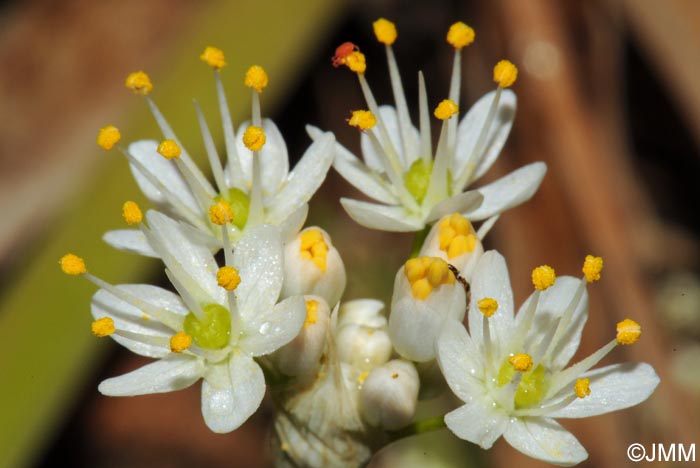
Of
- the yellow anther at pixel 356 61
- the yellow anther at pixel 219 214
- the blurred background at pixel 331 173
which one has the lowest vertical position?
the blurred background at pixel 331 173

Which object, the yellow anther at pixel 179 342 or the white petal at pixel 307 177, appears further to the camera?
the white petal at pixel 307 177

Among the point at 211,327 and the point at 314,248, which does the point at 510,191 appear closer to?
the point at 314,248

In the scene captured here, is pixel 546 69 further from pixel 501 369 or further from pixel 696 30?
pixel 501 369

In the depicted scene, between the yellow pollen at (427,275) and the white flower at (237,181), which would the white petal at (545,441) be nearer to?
the yellow pollen at (427,275)

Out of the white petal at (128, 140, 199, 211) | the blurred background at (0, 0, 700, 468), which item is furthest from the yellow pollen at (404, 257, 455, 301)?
the blurred background at (0, 0, 700, 468)

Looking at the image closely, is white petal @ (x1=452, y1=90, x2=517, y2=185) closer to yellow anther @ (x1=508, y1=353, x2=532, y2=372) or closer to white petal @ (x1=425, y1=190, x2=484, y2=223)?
white petal @ (x1=425, y1=190, x2=484, y2=223)

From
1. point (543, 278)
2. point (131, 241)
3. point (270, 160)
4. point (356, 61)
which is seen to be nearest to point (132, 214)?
point (131, 241)

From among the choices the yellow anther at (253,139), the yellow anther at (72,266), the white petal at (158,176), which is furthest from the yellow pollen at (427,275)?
the yellow anther at (72,266)
